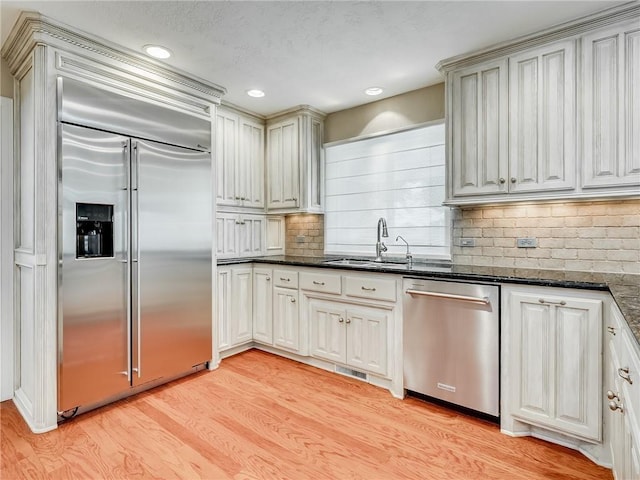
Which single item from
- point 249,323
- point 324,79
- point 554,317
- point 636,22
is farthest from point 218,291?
point 636,22

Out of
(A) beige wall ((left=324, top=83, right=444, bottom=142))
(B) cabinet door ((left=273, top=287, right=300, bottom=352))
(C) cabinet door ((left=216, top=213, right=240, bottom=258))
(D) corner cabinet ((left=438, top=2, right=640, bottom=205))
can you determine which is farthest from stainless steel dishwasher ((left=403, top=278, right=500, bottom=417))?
(C) cabinet door ((left=216, top=213, right=240, bottom=258))

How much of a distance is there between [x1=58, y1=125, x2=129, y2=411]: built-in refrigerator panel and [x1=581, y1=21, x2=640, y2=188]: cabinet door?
309cm

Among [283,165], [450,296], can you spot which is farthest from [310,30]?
[450,296]

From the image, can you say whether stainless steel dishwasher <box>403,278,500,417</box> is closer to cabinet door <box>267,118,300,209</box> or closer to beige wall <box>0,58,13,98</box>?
cabinet door <box>267,118,300,209</box>

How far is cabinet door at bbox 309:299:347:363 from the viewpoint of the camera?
121 inches

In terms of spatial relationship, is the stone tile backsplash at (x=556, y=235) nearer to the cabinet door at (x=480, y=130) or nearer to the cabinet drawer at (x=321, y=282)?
the cabinet door at (x=480, y=130)

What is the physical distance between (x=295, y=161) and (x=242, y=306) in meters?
1.64

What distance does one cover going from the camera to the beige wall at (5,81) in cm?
260

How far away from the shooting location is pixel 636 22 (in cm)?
209

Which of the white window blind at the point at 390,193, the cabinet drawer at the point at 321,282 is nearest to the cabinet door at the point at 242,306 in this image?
the cabinet drawer at the point at 321,282

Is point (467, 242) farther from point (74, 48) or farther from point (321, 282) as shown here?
point (74, 48)

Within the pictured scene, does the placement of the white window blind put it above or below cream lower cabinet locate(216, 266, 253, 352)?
above

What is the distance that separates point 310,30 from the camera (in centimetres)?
236

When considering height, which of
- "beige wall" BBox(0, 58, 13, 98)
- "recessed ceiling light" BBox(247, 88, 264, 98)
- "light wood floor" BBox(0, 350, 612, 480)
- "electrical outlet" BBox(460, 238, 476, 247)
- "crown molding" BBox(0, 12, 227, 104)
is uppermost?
"recessed ceiling light" BBox(247, 88, 264, 98)
